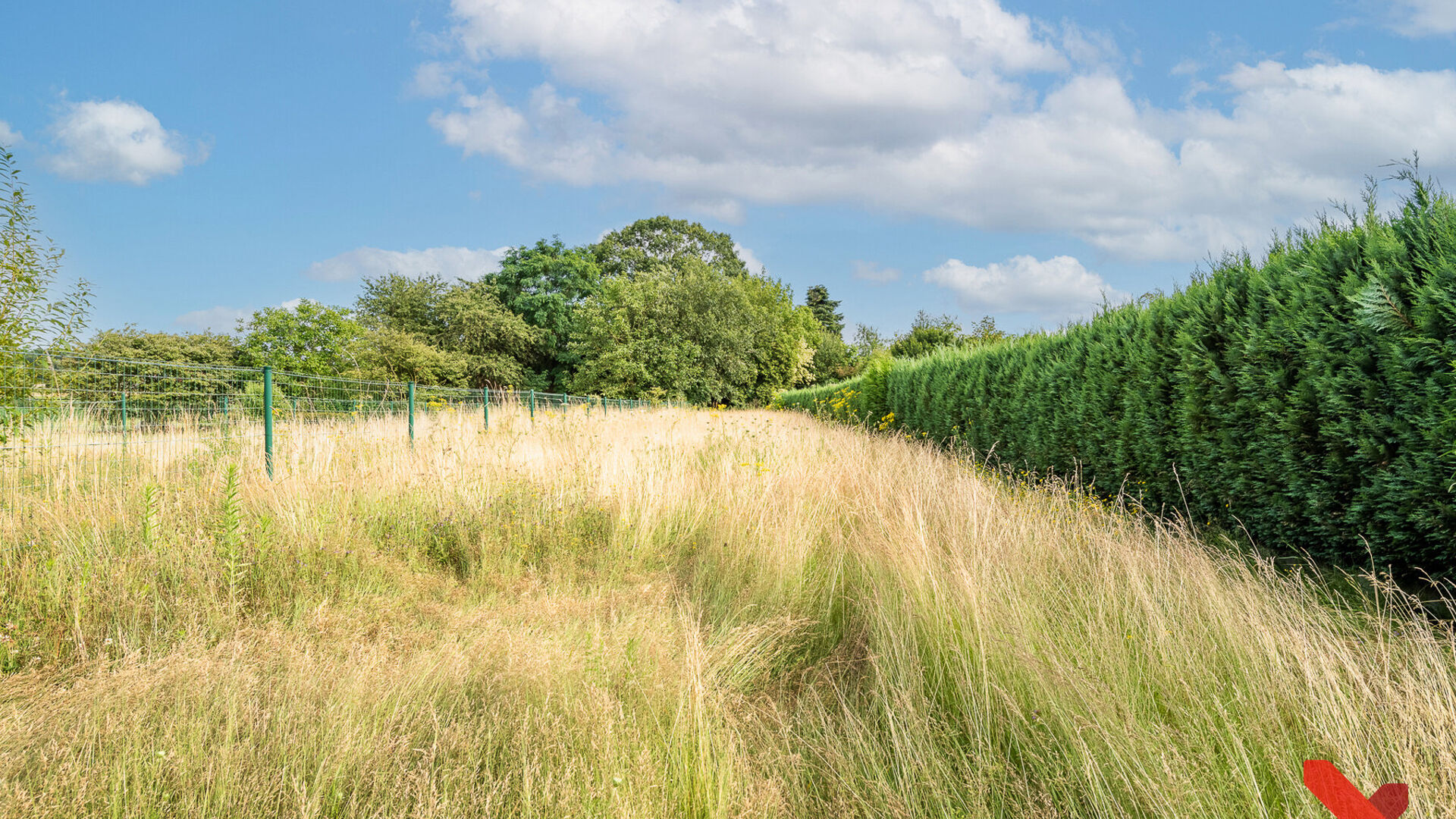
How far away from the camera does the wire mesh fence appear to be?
4.44m

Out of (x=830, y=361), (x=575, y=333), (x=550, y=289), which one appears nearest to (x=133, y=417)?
(x=575, y=333)

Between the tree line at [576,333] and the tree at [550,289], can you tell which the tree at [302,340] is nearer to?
the tree line at [576,333]

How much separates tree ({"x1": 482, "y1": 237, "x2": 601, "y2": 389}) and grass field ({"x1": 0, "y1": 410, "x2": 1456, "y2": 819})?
113 feet

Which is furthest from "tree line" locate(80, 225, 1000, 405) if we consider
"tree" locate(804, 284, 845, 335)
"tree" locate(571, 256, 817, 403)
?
"tree" locate(804, 284, 845, 335)

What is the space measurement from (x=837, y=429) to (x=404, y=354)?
26802 millimetres

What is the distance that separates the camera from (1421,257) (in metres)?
3.60

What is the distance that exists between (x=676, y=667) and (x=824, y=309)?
64315 mm

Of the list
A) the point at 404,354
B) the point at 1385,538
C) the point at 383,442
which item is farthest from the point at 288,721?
the point at 404,354

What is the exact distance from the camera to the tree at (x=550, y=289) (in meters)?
38.4

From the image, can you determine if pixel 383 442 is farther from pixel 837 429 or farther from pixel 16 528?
pixel 837 429

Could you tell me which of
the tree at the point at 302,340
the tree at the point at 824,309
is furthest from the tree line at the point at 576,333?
the tree at the point at 824,309

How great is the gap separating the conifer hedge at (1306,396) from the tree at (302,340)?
3625 cm

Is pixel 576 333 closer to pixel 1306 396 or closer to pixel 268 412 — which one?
pixel 268 412

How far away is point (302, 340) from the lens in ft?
116
